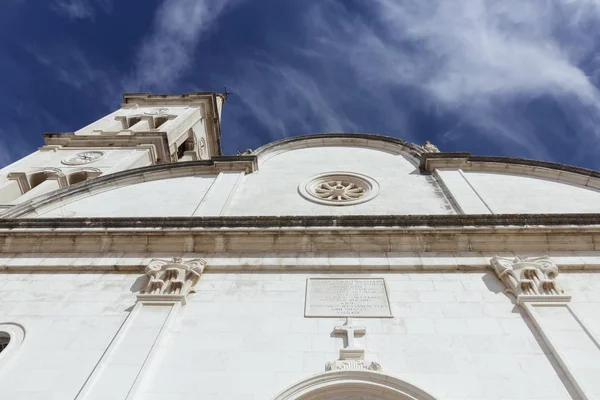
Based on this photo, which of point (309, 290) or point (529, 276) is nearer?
point (529, 276)

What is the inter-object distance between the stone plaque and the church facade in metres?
0.03

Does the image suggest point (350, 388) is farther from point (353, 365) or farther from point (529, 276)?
point (529, 276)

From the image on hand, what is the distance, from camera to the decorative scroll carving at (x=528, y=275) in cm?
813

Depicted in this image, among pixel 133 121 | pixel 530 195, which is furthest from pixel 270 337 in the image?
pixel 133 121

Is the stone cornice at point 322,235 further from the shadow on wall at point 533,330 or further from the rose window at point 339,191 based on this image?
the rose window at point 339,191

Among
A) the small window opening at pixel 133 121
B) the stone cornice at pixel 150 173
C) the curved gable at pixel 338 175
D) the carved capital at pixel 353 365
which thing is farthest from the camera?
the small window opening at pixel 133 121

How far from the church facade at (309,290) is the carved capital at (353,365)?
0.07 ft

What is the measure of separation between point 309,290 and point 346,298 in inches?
27.7

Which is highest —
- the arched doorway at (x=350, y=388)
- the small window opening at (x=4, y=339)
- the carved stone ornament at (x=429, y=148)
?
the carved stone ornament at (x=429, y=148)

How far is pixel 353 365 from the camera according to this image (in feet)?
22.6

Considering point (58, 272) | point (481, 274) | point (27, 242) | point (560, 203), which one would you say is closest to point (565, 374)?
point (481, 274)

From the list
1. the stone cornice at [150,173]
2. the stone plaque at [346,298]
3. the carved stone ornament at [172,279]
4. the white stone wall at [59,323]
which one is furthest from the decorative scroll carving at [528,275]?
the stone cornice at [150,173]

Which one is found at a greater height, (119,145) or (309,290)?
(119,145)

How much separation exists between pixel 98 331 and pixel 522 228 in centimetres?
832
